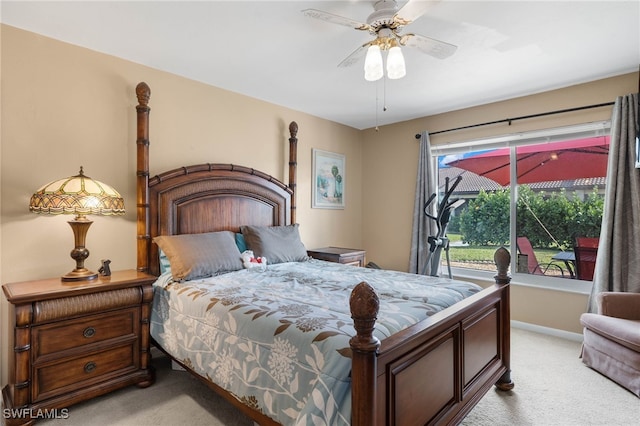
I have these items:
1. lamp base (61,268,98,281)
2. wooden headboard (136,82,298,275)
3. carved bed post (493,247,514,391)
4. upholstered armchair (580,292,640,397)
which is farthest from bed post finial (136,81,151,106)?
upholstered armchair (580,292,640,397)

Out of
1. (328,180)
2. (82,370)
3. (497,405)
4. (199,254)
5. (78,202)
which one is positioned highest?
(328,180)

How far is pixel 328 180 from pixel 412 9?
292cm

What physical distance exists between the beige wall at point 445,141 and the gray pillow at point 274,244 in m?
1.80

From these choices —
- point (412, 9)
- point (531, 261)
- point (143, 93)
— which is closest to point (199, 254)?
point (143, 93)

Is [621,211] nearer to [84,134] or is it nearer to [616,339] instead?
[616,339]

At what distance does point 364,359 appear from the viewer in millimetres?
1090

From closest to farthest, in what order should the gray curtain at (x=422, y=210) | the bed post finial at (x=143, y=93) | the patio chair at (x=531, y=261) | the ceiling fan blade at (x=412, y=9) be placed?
1. the ceiling fan blade at (x=412, y=9)
2. the bed post finial at (x=143, y=93)
3. the patio chair at (x=531, y=261)
4. the gray curtain at (x=422, y=210)

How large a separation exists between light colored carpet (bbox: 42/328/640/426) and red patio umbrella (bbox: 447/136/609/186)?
1.97 m

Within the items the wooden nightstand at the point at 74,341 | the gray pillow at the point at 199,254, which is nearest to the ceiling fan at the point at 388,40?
the gray pillow at the point at 199,254

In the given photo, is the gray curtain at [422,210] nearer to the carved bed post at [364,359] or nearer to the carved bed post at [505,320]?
the carved bed post at [505,320]

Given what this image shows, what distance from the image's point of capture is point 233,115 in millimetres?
3438

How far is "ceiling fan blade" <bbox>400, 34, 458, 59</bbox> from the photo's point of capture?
1958 mm

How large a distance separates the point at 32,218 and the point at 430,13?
10.1ft

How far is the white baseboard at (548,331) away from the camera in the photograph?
319 centimetres
